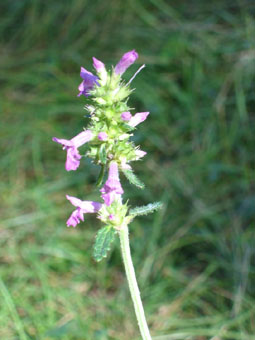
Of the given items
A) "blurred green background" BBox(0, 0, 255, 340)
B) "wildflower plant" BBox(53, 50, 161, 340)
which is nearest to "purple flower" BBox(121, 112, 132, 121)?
"wildflower plant" BBox(53, 50, 161, 340)

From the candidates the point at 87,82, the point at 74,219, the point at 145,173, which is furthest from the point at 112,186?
the point at 145,173

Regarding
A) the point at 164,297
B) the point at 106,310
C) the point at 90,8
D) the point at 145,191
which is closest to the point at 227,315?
the point at 164,297

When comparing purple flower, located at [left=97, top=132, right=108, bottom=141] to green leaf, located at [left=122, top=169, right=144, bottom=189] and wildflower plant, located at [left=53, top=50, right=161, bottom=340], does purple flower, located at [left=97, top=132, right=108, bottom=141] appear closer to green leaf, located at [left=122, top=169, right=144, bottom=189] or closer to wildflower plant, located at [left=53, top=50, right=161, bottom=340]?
wildflower plant, located at [left=53, top=50, right=161, bottom=340]

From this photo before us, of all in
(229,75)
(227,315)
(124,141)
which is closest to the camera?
(124,141)

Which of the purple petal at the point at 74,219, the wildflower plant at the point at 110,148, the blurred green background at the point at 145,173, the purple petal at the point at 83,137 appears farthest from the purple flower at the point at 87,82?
the blurred green background at the point at 145,173

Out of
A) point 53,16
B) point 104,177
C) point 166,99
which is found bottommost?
point 104,177

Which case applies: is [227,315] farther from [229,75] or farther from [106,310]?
Answer: [229,75]
